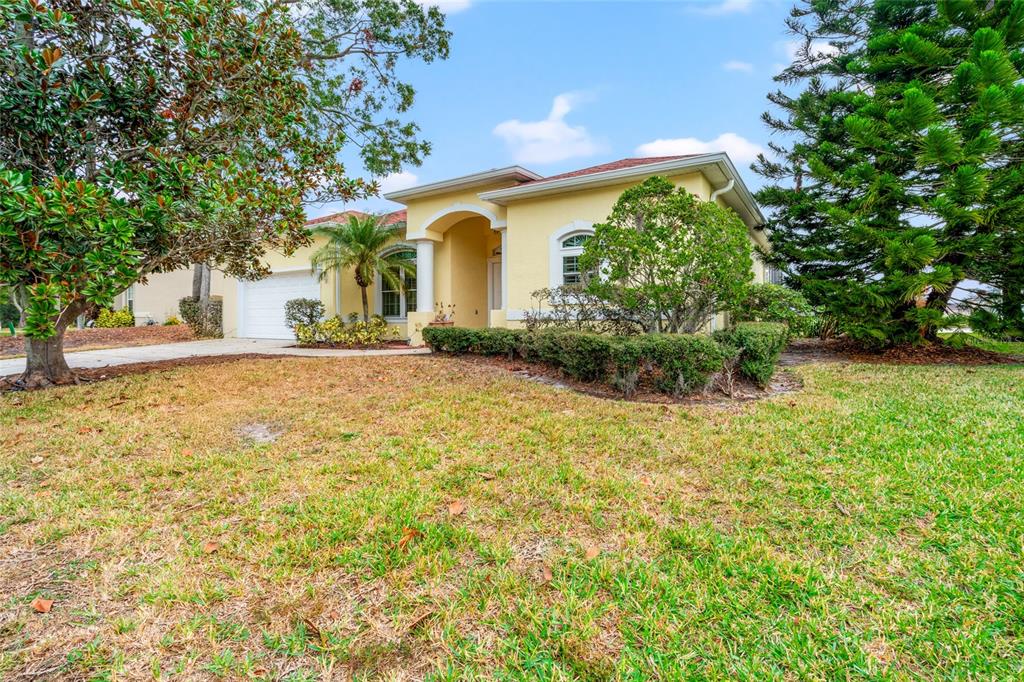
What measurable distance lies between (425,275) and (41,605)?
458 inches

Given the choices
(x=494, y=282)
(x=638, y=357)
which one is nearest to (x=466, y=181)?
(x=494, y=282)

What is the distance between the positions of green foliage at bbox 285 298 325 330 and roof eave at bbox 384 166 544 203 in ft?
14.2

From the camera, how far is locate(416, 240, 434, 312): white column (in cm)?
1333

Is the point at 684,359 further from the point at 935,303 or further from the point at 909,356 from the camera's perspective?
the point at 935,303

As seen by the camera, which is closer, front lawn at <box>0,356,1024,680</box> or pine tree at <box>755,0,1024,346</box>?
front lawn at <box>0,356,1024,680</box>

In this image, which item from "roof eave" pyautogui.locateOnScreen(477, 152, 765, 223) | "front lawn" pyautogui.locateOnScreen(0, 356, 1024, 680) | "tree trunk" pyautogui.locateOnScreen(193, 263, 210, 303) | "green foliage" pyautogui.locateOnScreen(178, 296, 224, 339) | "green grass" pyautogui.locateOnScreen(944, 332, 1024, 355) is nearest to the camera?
"front lawn" pyautogui.locateOnScreen(0, 356, 1024, 680)

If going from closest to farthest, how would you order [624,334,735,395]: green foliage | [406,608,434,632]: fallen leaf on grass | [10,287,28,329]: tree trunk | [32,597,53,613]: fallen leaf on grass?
[406,608,434,632]: fallen leaf on grass
[32,597,53,613]: fallen leaf on grass
[10,287,28,329]: tree trunk
[624,334,735,395]: green foliage

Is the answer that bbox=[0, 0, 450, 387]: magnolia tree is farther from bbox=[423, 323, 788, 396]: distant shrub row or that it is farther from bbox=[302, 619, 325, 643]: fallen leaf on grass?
bbox=[302, 619, 325, 643]: fallen leaf on grass

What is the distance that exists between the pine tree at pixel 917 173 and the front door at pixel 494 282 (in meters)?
8.21

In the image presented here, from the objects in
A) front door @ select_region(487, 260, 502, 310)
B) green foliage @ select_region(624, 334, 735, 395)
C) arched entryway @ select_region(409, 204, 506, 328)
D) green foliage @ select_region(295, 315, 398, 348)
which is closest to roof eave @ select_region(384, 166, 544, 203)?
arched entryway @ select_region(409, 204, 506, 328)

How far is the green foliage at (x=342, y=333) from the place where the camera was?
13.6 meters

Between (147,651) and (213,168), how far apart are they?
6086mm

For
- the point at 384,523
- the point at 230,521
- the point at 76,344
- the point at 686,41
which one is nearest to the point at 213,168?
the point at 230,521

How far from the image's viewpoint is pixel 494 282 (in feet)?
49.9
